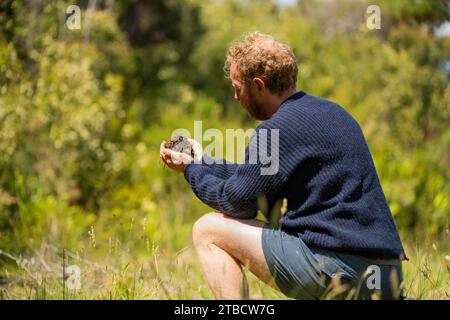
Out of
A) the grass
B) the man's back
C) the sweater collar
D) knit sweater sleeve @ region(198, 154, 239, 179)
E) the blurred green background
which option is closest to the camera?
the man's back

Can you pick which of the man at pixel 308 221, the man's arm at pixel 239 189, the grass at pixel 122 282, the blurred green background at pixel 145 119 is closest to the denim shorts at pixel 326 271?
the man at pixel 308 221

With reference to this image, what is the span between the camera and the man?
2.96 meters

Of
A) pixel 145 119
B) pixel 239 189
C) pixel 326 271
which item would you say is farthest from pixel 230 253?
pixel 145 119

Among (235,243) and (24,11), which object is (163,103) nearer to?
(24,11)

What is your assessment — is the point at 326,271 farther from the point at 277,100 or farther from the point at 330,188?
the point at 277,100

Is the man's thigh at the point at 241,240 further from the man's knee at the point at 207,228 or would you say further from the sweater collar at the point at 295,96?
the sweater collar at the point at 295,96

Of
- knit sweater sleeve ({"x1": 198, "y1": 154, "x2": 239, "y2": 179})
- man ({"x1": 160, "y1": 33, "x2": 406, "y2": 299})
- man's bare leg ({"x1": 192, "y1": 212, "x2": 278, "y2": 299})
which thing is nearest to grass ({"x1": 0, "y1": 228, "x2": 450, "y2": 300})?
man's bare leg ({"x1": 192, "y1": 212, "x2": 278, "y2": 299})

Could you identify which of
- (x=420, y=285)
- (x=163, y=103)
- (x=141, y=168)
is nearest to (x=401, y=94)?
(x=163, y=103)

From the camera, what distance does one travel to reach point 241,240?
3070 mm

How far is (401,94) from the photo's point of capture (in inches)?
432

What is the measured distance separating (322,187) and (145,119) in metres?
8.36

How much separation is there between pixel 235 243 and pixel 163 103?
29.3ft

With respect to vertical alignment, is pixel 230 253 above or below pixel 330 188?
below

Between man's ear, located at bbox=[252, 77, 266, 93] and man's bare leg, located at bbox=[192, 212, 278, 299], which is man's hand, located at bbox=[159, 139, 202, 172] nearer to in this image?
man's bare leg, located at bbox=[192, 212, 278, 299]
